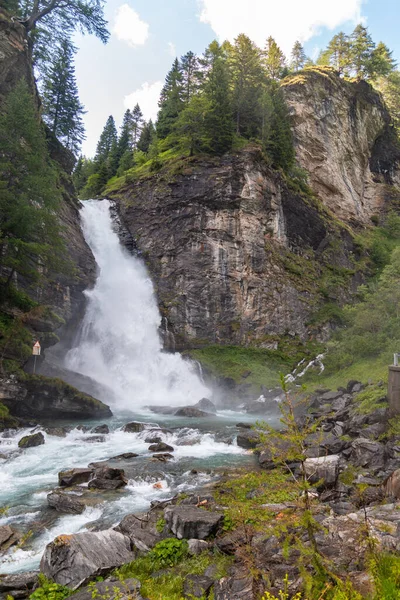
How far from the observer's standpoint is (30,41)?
1049 inches

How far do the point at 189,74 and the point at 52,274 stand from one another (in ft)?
120

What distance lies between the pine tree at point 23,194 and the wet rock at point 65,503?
10046 mm

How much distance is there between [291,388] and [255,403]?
2736 millimetres

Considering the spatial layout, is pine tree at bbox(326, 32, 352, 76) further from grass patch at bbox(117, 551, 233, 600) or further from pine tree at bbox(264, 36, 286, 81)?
grass patch at bbox(117, 551, 233, 600)

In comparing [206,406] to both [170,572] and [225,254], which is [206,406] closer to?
[225,254]

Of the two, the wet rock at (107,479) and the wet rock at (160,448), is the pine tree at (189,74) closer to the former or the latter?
the wet rock at (160,448)

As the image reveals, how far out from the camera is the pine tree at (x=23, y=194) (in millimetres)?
15844

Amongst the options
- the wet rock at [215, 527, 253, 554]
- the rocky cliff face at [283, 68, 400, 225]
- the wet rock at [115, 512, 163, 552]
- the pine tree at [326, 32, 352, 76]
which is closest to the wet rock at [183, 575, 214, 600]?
the wet rock at [215, 527, 253, 554]

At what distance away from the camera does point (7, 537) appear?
6816 millimetres

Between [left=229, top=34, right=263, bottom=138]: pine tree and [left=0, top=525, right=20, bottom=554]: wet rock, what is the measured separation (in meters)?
36.7

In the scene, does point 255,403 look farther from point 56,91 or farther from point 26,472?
point 56,91

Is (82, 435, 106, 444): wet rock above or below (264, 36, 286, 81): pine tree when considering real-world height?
below

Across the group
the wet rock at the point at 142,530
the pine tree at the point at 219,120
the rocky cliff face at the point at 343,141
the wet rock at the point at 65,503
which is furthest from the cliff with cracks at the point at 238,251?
the wet rock at the point at 142,530

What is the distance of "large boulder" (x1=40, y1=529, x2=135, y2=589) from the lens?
17.3ft
